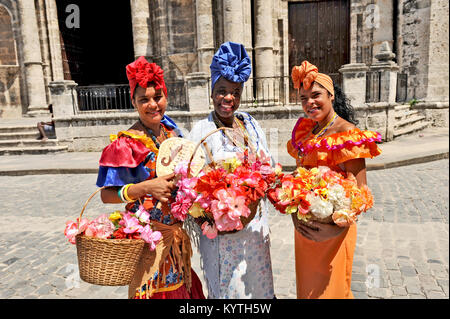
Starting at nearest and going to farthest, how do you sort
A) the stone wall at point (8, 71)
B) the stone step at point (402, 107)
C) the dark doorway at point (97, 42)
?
the stone step at point (402, 107) < the stone wall at point (8, 71) < the dark doorway at point (97, 42)

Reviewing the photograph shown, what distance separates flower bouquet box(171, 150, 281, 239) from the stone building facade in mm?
9958

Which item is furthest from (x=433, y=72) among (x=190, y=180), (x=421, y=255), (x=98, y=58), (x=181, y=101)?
(x=98, y=58)

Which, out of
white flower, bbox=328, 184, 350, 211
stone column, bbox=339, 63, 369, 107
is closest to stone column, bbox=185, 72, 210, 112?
stone column, bbox=339, 63, 369, 107

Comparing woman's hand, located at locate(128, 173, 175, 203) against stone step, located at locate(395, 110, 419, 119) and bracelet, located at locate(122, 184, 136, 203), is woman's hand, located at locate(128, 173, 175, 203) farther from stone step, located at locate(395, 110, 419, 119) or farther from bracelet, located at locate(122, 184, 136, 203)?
stone step, located at locate(395, 110, 419, 119)

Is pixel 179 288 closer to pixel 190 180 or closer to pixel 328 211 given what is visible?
pixel 190 180

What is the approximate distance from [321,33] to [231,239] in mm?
15364

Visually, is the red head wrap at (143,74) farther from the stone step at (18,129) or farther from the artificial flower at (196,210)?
the stone step at (18,129)

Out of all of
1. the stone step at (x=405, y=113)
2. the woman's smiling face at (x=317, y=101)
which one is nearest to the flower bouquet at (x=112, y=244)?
the woman's smiling face at (x=317, y=101)

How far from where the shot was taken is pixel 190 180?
1.89m

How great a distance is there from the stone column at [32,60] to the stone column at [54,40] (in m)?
0.59

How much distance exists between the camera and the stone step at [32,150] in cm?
1262

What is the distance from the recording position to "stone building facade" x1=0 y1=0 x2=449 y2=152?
1226 cm

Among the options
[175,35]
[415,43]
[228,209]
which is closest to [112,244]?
[228,209]
